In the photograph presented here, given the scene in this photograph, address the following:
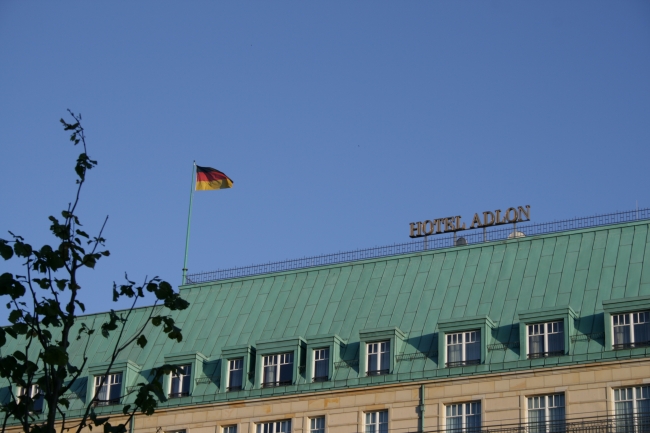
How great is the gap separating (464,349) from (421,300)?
5.29m

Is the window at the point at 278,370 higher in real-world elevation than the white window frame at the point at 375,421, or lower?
higher

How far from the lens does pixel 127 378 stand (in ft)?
210

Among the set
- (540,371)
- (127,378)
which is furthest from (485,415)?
(127,378)

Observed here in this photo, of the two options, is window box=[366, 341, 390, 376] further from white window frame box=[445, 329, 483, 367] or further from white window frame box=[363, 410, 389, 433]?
white window frame box=[445, 329, 483, 367]

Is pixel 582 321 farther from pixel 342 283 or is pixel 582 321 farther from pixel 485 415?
pixel 342 283

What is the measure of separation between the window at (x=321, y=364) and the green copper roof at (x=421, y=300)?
0.61 metres

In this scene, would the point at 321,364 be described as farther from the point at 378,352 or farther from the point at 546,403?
the point at 546,403

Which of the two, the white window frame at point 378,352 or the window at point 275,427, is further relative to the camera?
the window at point 275,427

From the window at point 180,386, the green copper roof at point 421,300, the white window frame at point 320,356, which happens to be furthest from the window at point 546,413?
the window at point 180,386

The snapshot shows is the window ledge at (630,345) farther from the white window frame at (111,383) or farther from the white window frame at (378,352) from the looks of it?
the white window frame at (111,383)

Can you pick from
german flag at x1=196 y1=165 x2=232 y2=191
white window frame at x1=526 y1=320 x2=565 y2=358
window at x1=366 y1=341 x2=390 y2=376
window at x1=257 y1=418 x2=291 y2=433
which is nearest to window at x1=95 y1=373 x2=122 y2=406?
window at x1=257 y1=418 x2=291 y2=433

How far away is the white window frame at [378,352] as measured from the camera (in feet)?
191

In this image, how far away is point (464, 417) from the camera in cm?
5547

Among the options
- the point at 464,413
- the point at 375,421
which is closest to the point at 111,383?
the point at 375,421
